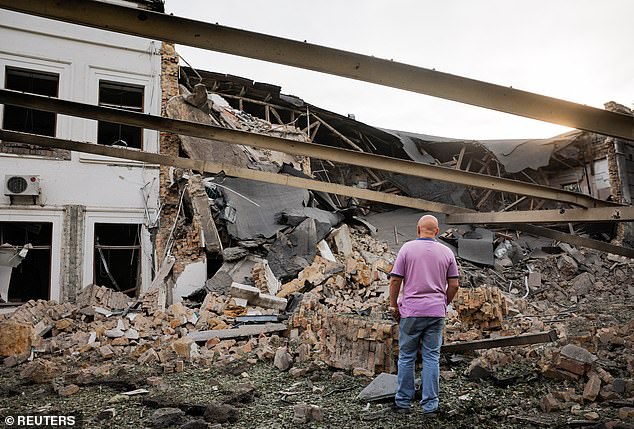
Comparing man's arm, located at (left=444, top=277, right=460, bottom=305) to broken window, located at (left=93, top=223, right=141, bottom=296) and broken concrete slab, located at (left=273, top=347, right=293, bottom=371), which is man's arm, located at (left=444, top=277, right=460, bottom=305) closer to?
broken concrete slab, located at (left=273, top=347, right=293, bottom=371)

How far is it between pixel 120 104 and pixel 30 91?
2.11 metres

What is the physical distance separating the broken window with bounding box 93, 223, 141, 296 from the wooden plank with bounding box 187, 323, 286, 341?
4.55 meters

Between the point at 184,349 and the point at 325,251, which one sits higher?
the point at 325,251

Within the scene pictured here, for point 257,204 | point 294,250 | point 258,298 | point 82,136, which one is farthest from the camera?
point 257,204

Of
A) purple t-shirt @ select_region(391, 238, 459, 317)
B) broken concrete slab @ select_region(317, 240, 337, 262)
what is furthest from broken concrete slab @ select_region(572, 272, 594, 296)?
purple t-shirt @ select_region(391, 238, 459, 317)

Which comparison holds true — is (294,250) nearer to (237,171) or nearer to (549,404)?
(237,171)

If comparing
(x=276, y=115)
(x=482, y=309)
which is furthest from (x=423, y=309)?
(x=276, y=115)

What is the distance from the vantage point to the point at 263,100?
56.4ft

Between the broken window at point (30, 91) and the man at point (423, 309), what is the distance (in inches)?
421

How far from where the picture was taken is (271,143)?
4.64 meters

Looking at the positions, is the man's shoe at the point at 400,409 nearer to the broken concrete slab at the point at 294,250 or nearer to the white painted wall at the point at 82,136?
the broken concrete slab at the point at 294,250

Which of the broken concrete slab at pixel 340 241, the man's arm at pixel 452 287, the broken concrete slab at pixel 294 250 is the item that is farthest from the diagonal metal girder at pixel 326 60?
the broken concrete slab at pixel 340 241

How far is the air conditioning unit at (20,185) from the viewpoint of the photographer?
10047 mm

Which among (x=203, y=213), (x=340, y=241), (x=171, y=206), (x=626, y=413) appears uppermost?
(x=171, y=206)
